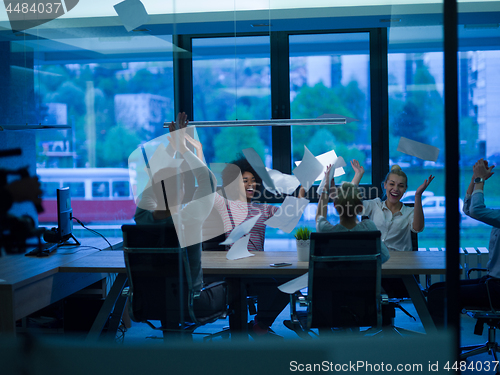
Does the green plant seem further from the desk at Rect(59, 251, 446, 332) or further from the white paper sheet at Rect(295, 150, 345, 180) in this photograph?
the white paper sheet at Rect(295, 150, 345, 180)

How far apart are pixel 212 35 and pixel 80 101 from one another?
918 mm

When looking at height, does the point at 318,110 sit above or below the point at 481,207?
above

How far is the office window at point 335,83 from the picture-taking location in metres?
2.90

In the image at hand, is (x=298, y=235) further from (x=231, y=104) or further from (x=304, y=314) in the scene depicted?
(x=231, y=104)

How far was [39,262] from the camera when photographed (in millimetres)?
2541

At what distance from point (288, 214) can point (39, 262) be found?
4.97 ft

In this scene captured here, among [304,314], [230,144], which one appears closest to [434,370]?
[304,314]

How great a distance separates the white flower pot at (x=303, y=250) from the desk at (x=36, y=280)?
3.21 feet

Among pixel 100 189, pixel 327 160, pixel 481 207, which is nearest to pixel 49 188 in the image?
pixel 100 189

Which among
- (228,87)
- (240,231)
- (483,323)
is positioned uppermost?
(228,87)

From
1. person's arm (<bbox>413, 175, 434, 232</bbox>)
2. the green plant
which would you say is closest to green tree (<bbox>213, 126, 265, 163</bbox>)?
the green plant

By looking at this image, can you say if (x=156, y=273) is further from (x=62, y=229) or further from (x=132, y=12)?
(x=132, y=12)

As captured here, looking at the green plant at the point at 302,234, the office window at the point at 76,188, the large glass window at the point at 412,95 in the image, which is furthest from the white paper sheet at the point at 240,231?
the large glass window at the point at 412,95

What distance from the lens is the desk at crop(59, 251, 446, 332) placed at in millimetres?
2311
